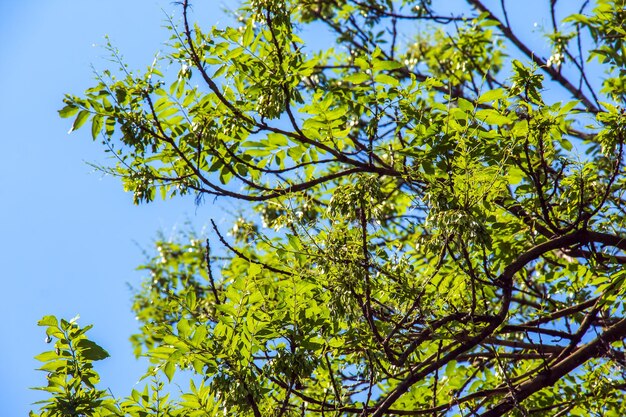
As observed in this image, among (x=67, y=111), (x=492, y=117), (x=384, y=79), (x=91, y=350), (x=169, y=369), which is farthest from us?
Answer: (x=67, y=111)

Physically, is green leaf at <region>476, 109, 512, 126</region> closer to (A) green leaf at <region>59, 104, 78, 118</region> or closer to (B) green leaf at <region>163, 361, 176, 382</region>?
(B) green leaf at <region>163, 361, 176, 382</region>

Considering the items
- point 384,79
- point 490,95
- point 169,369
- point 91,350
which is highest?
point 384,79

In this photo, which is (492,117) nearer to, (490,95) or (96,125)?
(490,95)

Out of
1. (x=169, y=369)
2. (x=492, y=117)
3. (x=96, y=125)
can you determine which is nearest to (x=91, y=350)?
(x=169, y=369)

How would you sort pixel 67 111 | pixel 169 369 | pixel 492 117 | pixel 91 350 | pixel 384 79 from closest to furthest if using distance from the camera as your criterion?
pixel 169 369
pixel 91 350
pixel 492 117
pixel 384 79
pixel 67 111

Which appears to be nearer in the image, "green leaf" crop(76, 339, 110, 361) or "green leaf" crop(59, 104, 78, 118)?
"green leaf" crop(76, 339, 110, 361)

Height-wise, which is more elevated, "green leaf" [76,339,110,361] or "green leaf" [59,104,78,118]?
"green leaf" [59,104,78,118]

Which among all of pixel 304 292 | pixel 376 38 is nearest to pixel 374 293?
pixel 304 292

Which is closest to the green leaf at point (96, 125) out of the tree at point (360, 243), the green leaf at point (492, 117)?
the tree at point (360, 243)

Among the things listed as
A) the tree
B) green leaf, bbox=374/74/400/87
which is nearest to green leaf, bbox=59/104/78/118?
the tree

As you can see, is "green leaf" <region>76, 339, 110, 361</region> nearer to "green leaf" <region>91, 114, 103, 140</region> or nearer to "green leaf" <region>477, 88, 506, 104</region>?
"green leaf" <region>91, 114, 103, 140</region>

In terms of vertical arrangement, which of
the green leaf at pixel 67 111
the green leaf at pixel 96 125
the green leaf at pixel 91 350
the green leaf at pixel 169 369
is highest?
the green leaf at pixel 67 111

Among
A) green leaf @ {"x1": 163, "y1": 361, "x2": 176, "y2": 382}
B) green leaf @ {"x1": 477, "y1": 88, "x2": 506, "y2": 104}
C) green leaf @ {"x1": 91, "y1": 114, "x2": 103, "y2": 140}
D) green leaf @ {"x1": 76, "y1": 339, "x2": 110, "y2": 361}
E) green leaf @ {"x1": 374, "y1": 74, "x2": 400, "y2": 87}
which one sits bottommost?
green leaf @ {"x1": 163, "y1": 361, "x2": 176, "y2": 382}

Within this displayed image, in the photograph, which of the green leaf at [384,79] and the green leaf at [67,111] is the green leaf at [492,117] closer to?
the green leaf at [384,79]
